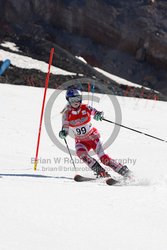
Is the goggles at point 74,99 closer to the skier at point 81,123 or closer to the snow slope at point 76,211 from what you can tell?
the skier at point 81,123

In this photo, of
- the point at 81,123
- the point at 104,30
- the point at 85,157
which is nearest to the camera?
the point at 85,157

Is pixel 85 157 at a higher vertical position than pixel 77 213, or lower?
higher

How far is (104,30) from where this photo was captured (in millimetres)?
56000

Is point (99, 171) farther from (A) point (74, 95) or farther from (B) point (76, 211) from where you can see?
(B) point (76, 211)

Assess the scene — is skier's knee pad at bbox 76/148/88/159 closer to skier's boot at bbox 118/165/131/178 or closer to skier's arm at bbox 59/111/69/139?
skier's arm at bbox 59/111/69/139

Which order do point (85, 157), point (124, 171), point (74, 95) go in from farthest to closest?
1. point (74, 95)
2. point (85, 157)
3. point (124, 171)

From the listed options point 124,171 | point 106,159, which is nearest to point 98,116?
point 106,159

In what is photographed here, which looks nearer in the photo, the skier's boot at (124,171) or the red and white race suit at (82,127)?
the skier's boot at (124,171)

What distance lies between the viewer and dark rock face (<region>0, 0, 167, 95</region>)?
52.9 m

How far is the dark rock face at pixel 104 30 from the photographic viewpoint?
5288 centimetres

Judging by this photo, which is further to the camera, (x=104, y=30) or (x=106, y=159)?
(x=104, y=30)

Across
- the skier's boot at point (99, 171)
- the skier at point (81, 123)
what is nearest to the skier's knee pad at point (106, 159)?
the skier at point (81, 123)

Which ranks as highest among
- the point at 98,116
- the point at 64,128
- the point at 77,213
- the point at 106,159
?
the point at 98,116

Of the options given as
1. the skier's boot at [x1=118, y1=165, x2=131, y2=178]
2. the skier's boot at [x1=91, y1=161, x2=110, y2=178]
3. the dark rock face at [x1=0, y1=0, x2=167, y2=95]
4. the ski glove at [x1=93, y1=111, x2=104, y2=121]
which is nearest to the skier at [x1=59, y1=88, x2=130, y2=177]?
the ski glove at [x1=93, y1=111, x2=104, y2=121]
